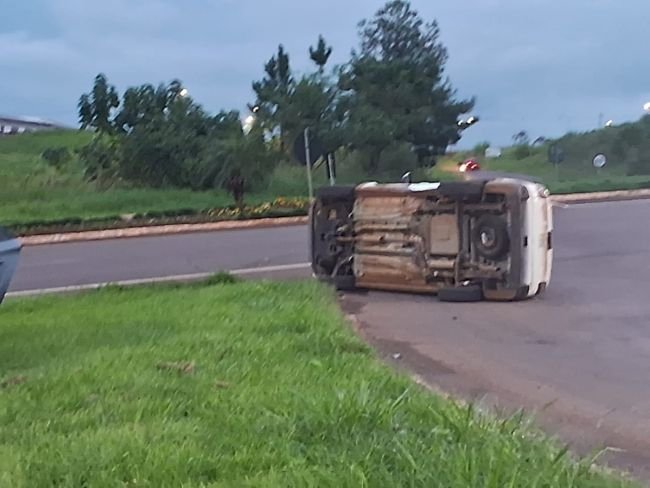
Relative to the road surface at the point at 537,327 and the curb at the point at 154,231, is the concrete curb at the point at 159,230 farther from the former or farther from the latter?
the road surface at the point at 537,327

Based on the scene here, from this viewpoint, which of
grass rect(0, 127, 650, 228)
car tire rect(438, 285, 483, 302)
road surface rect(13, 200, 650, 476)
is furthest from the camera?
grass rect(0, 127, 650, 228)

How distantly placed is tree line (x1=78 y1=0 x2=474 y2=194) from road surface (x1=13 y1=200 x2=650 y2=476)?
37.4ft

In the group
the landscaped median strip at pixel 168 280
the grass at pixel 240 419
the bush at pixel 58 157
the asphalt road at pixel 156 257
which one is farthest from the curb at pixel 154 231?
the grass at pixel 240 419

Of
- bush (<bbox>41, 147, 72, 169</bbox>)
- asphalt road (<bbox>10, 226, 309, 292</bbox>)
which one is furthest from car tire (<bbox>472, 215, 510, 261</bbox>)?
bush (<bbox>41, 147, 72, 169</bbox>)

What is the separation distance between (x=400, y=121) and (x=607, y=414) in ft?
92.5

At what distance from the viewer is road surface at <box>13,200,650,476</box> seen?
21.2 feet

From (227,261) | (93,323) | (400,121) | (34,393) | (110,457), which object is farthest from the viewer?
(400,121)

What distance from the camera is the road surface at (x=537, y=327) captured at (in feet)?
21.2

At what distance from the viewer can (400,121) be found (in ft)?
112

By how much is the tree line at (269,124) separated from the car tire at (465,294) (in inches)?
706

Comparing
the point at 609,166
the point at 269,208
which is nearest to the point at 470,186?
the point at 269,208

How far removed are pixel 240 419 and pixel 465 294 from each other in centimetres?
583

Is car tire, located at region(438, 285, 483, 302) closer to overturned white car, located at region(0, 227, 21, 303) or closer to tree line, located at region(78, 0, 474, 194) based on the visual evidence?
overturned white car, located at region(0, 227, 21, 303)

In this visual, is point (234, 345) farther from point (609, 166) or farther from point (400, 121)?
point (609, 166)
